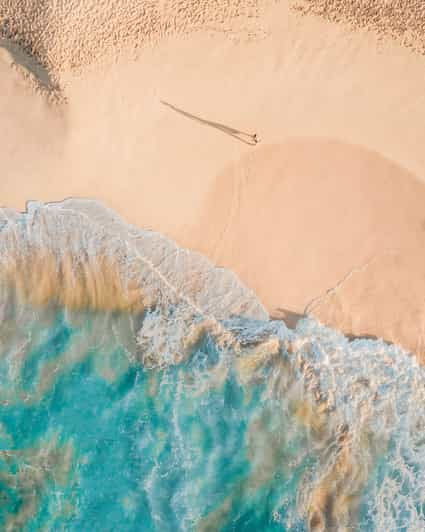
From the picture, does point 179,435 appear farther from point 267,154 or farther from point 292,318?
point 267,154

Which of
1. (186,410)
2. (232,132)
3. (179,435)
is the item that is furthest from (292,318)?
(232,132)

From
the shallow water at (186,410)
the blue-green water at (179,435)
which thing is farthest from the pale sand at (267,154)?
the blue-green water at (179,435)

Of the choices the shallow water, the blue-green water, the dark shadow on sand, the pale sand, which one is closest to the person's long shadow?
the pale sand

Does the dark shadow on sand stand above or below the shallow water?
above

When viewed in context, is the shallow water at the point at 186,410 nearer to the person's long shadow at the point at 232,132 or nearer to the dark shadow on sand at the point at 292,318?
the dark shadow on sand at the point at 292,318

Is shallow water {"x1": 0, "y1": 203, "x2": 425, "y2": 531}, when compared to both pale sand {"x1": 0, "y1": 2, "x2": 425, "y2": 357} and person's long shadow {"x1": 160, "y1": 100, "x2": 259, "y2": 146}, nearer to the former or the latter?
pale sand {"x1": 0, "y1": 2, "x2": 425, "y2": 357}

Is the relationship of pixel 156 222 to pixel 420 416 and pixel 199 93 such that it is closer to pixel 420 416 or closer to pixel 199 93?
pixel 199 93
